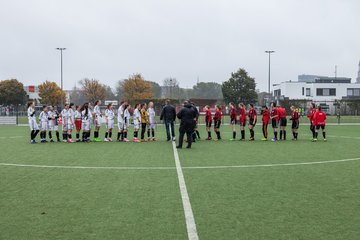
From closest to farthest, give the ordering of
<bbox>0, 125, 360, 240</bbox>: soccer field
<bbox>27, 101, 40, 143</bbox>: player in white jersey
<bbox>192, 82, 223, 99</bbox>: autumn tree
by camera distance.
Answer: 1. <bbox>0, 125, 360, 240</bbox>: soccer field
2. <bbox>27, 101, 40, 143</bbox>: player in white jersey
3. <bbox>192, 82, 223, 99</bbox>: autumn tree

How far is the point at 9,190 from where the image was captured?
Result: 778 centimetres

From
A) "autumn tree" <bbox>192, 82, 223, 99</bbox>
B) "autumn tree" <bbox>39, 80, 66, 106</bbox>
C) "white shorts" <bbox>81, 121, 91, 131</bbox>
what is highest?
"autumn tree" <bbox>192, 82, 223, 99</bbox>

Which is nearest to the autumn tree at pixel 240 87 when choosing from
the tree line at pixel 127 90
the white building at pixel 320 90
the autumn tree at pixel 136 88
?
the tree line at pixel 127 90

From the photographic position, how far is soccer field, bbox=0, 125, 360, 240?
5207mm

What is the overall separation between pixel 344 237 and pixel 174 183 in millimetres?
4131

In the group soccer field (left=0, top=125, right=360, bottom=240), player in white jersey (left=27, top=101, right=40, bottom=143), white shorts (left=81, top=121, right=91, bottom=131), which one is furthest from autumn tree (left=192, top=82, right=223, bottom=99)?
soccer field (left=0, top=125, right=360, bottom=240)

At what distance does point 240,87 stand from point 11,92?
1808 inches

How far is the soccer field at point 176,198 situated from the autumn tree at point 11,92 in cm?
7365

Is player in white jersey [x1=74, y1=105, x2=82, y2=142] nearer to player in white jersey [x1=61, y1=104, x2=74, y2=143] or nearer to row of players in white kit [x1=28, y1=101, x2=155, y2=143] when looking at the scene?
row of players in white kit [x1=28, y1=101, x2=155, y2=143]

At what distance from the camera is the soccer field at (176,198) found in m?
5.21

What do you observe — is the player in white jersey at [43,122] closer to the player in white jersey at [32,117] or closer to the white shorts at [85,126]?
the player in white jersey at [32,117]

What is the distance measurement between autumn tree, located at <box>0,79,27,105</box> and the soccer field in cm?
7365

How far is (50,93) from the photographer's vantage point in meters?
80.7

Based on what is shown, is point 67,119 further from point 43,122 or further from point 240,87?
point 240,87
